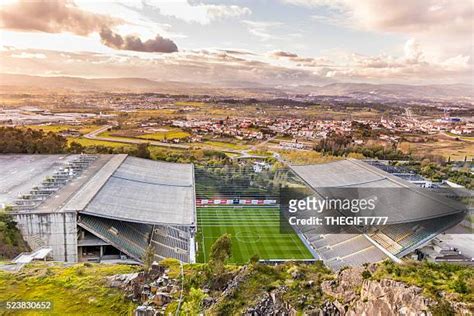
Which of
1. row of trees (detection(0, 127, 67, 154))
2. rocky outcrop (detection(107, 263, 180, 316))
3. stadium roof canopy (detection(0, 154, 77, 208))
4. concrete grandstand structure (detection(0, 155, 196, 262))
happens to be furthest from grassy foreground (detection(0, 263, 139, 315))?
row of trees (detection(0, 127, 67, 154))

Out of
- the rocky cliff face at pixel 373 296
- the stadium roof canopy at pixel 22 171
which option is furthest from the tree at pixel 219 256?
the stadium roof canopy at pixel 22 171

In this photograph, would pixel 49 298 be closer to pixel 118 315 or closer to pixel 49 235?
pixel 118 315

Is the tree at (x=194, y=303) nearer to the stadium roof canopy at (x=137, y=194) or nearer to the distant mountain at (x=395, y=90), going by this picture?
the stadium roof canopy at (x=137, y=194)

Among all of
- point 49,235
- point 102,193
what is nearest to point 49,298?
point 49,235

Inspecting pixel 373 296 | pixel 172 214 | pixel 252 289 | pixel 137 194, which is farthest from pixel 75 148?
pixel 373 296

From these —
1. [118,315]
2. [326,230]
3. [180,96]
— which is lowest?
[326,230]

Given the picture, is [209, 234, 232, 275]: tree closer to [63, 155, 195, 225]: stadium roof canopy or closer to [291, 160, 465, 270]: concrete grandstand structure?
[63, 155, 195, 225]: stadium roof canopy
